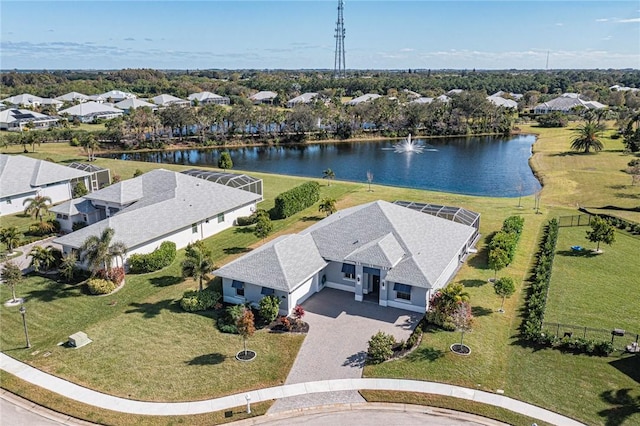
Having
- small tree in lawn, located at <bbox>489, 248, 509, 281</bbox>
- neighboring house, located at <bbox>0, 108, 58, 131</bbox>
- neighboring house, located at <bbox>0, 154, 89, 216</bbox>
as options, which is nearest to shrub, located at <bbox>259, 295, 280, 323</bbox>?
small tree in lawn, located at <bbox>489, 248, 509, 281</bbox>

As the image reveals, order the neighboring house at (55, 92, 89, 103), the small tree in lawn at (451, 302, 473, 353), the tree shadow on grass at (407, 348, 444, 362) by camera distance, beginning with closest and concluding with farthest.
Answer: the tree shadow on grass at (407, 348, 444, 362) < the small tree in lawn at (451, 302, 473, 353) < the neighboring house at (55, 92, 89, 103)

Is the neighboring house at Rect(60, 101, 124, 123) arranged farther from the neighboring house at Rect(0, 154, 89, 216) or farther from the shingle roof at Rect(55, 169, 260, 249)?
the shingle roof at Rect(55, 169, 260, 249)

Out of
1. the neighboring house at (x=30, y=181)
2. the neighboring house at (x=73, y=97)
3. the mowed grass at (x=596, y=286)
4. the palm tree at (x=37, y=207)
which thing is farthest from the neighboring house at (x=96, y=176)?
the neighboring house at (x=73, y=97)

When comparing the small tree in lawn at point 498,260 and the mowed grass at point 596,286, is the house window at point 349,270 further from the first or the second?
the mowed grass at point 596,286

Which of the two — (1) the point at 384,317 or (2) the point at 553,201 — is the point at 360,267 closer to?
(1) the point at 384,317

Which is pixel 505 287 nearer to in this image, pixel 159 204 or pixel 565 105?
pixel 159 204

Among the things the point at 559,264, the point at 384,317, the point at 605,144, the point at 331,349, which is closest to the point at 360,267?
the point at 384,317
